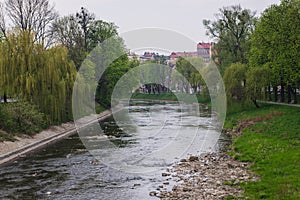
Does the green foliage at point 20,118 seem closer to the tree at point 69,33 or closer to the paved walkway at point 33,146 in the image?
the paved walkway at point 33,146

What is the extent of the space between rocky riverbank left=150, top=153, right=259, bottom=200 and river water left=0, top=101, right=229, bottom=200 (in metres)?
0.73

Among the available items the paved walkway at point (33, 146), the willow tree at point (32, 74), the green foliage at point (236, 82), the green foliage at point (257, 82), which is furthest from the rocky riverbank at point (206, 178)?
the green foliage at point (236, 82)

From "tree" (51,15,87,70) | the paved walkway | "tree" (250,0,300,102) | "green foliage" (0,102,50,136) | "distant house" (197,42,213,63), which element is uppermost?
"distant house" (197,42,213,63)

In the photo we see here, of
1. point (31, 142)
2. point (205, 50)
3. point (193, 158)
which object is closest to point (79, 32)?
point (31, 142)

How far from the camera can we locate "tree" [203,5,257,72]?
51.4 m

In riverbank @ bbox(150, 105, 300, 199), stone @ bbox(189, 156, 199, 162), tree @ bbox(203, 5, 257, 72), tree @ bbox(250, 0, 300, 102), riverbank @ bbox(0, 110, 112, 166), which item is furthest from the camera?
tree @ bbox(203, 5, 257, 72)

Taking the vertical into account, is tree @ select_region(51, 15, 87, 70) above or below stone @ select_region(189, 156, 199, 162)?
above

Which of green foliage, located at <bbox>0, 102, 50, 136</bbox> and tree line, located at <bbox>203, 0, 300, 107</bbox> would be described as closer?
green foliage, located at <bbox>0, 102, 50, 136</bbox>

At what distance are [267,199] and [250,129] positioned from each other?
1927 cm

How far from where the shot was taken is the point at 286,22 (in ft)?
112

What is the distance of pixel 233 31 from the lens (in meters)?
52.4

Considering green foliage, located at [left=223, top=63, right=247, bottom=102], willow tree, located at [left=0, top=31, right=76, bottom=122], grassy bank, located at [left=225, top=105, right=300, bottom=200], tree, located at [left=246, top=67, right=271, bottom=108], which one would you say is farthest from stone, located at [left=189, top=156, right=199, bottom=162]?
green foliage, located at [left=223, top=63, right=247, bottom=102]

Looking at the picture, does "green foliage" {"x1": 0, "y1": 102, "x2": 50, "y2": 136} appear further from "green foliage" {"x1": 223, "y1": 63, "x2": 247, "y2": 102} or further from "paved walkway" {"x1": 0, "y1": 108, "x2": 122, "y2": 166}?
"green foliage" {"x1": 223, "y1": 63, "x2": 247, "y2": 102}

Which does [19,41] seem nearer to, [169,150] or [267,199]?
[169,150]
